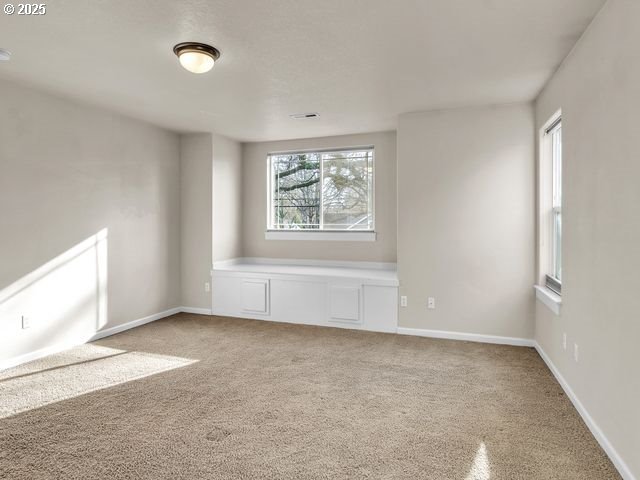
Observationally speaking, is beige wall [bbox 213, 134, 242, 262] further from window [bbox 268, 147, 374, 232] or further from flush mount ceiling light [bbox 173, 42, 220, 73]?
flush mount ceiling light [bbox 173, 42, 220, 73]

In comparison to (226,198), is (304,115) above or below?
above

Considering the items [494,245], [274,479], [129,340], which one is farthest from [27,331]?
[494,245]

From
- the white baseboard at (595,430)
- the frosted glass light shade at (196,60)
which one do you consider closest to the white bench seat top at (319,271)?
the white baseboard at (595,430)

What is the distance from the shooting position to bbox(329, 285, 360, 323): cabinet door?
15.4ft

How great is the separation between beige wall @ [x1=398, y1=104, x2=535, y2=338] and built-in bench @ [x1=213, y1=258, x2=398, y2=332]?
1.08ft

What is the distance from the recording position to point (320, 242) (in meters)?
5.71

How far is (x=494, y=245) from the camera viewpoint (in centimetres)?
414

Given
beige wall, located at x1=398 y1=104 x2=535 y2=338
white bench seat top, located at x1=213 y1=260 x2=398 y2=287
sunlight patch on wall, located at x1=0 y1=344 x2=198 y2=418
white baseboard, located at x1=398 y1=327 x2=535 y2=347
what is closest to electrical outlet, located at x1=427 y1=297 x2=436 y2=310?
beige wall, located at x1=398 y1=104 x2=535 y2=338

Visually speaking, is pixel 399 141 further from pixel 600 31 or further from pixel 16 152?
pixel 16 152

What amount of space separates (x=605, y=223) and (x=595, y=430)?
1.21 meters

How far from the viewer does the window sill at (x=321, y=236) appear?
545 centimetres

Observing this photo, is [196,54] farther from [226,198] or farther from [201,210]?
[226,198]

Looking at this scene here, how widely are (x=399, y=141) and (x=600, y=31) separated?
2.31m

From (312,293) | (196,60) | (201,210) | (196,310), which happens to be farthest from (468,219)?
(196,310)
